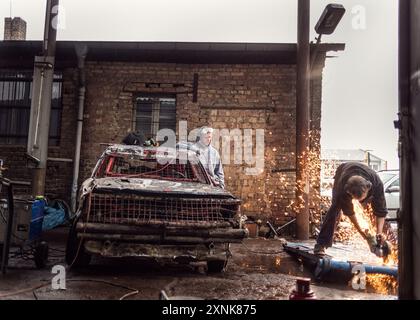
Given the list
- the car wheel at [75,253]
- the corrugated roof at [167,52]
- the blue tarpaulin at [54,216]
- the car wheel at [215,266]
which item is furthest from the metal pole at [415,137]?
the blue tarpaulin at [54,216]

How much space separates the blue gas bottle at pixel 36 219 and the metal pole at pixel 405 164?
405 centimetres

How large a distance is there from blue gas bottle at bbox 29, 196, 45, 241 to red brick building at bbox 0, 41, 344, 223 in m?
4.45

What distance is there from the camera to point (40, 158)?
7555mm

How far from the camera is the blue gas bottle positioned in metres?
4.69

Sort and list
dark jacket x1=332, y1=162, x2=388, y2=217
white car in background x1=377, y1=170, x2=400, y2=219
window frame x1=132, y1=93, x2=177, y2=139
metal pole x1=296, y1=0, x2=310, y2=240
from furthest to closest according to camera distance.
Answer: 1. window frame x1=132, y1=93, x2=177, y2=139
2. white car in background x1=377, y1=170, x2=400, y2=219
3. metal pole x1=296, y1=0, x2=310, y2=240
4. dark jacket x1=332, y1=162, x2=388, y2=217

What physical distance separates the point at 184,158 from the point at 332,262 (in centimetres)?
263

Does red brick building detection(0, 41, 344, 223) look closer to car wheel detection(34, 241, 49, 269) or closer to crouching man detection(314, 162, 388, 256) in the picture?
crouching man detection(314, 162, 388, 256)

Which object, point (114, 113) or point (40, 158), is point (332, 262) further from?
point (114, 113)

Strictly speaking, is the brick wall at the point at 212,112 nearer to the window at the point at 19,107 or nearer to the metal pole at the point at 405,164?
the window at the point at 19,107

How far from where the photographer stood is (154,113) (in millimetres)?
9641

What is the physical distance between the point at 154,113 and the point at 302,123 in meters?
3.73

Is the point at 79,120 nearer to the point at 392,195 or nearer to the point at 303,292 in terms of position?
the point at 303,292

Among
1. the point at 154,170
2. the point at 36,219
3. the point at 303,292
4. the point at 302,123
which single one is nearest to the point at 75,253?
the point at 36,219

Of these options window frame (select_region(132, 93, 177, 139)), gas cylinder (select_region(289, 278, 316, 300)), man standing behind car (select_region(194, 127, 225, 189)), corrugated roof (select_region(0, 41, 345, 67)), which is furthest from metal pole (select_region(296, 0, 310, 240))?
gas cylinder (select_region(289, 278, 316, 300))
